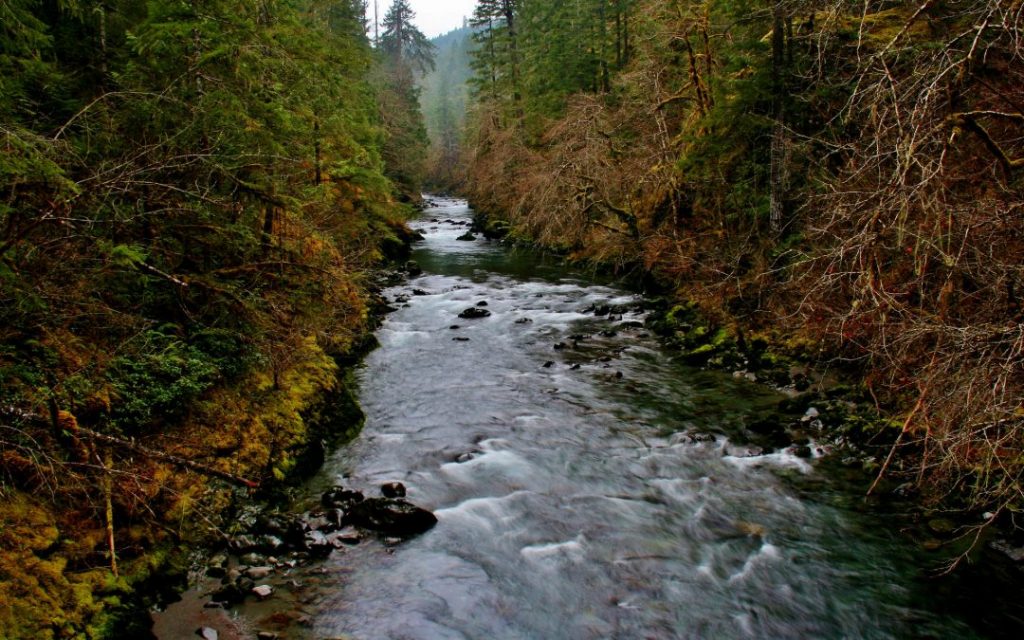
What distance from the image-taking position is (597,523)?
769cm

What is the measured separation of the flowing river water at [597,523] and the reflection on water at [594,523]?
1.0 inches

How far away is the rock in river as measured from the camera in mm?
7223

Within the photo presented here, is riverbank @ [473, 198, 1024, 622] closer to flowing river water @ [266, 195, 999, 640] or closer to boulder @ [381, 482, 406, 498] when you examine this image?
flowing river water @ [266, 195, 999, 640]

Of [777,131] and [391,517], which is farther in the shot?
[777,131]

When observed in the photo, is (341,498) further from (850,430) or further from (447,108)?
(447,108)

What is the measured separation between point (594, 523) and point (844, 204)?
4697 millimetres

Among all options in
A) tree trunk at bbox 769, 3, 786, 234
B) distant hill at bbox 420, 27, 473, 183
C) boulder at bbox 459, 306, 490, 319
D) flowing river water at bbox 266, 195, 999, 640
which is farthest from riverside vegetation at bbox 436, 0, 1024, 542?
distant hill at bbox 420, 27, 473, 183

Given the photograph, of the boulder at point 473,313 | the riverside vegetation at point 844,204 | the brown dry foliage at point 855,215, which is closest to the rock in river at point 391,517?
the brown dry foliage at point 855,215

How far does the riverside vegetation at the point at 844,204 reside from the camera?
498 centimetres

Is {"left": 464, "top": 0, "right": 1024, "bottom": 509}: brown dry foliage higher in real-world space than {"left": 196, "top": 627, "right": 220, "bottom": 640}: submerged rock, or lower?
higher

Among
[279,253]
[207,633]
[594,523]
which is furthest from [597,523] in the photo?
[279,253]

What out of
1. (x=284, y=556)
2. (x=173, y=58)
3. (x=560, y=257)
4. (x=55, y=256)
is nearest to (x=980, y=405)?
(x=284, y=556)

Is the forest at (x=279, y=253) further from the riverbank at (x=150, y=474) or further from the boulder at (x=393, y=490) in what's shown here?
the boulder at (x=393, y=490)

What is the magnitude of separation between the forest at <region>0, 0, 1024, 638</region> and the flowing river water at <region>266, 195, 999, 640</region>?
1.34 meters
